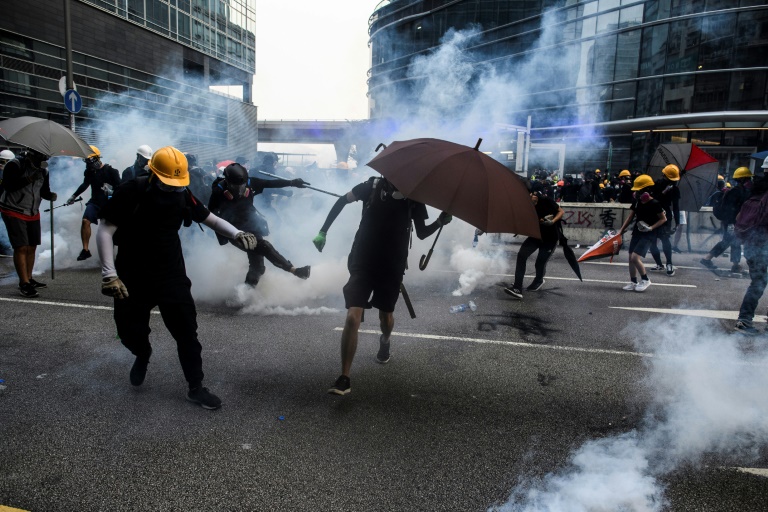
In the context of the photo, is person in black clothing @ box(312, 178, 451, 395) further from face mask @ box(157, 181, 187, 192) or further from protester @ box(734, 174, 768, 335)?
protester @ box(734, 174, 768, 335)

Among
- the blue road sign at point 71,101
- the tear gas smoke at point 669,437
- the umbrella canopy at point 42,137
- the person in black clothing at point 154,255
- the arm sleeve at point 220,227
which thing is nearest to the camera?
the tear gas smoke at point 669,437

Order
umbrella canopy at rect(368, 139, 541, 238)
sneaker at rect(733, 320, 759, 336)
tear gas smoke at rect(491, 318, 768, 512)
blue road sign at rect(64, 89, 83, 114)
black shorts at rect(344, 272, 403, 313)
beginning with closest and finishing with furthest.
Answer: tear gas smoke at rect(491, 318, 768, 512) → umbrella canopy at rect(368, 139, 541, 238) → black shorts at rect(344, 272, 403, 313) → sneaker at rect(733, 320, 759, 336) → blue road sign at rect(64, 89, 83, 114)

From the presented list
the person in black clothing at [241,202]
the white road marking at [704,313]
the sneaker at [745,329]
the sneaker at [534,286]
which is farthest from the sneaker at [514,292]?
the person in black clothing at [241,202]

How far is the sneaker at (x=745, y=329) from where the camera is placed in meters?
5.13

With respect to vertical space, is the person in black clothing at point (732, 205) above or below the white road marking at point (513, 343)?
above

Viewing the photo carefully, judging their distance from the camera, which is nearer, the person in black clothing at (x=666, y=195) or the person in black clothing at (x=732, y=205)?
the person in black clothing at (x=666, y=195)

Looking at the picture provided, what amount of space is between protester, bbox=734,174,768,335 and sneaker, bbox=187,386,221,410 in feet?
16.7

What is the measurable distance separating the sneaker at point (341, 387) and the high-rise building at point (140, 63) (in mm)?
14083

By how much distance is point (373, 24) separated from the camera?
29.1m

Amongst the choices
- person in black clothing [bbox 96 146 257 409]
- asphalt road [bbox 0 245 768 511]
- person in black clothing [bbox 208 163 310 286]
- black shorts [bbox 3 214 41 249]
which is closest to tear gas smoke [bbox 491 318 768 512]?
asphalt road [bbox 0 245 768 511]

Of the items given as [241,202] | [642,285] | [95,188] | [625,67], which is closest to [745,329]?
[642,285]

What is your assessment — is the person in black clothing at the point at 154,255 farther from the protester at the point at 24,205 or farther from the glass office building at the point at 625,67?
the glass office building at the point at 625,67

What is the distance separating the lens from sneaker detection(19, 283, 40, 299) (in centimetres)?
598

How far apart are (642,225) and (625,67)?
1908 cm
